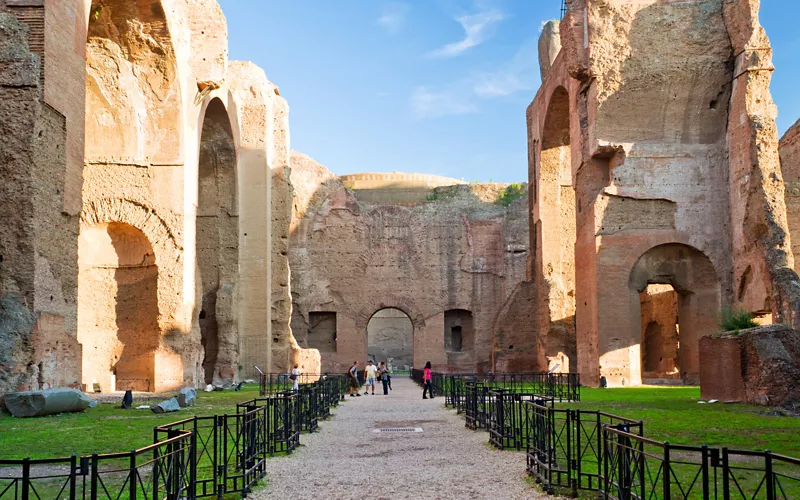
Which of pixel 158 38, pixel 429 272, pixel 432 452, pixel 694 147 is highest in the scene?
pixel 158 38

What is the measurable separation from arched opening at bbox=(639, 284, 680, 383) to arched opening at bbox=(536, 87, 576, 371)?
249cm

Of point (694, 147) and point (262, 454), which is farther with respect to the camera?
point (694, 147)

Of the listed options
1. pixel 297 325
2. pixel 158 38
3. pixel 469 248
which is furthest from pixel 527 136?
pixel 158 38

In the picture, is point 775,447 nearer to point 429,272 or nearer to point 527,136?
point 527,136

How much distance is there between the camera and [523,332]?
2708 cm

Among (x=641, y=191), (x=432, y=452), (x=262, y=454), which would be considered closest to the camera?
(x=262, y=454)

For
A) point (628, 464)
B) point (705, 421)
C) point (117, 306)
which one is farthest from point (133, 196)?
point (628, 464)

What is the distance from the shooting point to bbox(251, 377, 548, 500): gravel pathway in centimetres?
591

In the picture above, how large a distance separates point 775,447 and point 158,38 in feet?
45.3

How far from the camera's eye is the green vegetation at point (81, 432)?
7.27 metres

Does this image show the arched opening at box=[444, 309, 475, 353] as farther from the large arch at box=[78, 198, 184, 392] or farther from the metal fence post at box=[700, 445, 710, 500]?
the metal fence post at box=[700, 445, 710, 500]

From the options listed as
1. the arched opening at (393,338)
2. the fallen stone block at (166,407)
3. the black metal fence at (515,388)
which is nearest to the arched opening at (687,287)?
the black metal fence at (515,388)

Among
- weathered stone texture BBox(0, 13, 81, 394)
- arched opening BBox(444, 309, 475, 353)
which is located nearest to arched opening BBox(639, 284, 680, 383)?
arched opening BBox(444, 309, 475, 353)

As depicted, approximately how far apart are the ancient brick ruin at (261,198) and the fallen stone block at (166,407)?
54.0 inches
